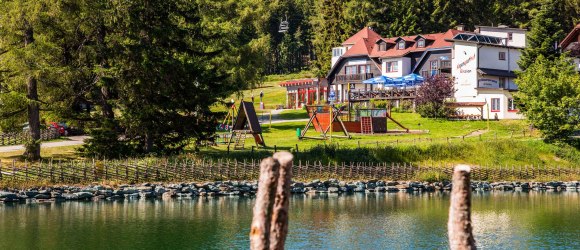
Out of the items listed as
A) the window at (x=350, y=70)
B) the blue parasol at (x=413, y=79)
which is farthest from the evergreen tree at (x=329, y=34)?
the blue parasol at (x=413, y=79)

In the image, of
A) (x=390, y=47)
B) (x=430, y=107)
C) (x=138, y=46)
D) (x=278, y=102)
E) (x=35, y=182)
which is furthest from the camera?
(x=278, y=102)

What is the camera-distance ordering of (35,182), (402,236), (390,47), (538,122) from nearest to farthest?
(402,236) < (35,182) < (538,122) < (390,47)

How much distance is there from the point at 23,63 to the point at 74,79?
3494 mm

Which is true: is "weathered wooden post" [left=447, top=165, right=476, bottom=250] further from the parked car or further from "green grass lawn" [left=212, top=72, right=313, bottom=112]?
"green grass lawn" [left=212, top=72, right=313, bottom=112]

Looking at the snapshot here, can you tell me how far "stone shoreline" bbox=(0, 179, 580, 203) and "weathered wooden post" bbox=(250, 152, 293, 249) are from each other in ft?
113

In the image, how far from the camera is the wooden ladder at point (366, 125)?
66.6 metres

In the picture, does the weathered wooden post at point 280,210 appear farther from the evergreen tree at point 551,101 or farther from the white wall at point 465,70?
the white wall at point 465,70

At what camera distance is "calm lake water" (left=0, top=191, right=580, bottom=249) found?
31234mm

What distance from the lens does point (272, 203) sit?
33.6ft

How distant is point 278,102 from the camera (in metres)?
116

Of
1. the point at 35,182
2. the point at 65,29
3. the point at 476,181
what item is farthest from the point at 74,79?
the point at 476,181

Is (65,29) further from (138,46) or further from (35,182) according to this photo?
(35,182)

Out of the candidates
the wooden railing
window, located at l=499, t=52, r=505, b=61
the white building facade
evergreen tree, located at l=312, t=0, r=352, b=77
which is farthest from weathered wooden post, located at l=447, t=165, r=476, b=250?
evergreen tree, located at l=312, t=0, r=352, b=77

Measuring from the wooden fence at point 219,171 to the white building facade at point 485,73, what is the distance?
62.7 ft
